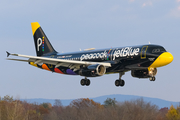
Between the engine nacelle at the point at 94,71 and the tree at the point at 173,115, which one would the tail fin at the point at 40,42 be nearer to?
the engine nacelle at the point at 94,71

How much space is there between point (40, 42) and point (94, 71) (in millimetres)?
21190

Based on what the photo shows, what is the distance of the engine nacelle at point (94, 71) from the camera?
171 ft

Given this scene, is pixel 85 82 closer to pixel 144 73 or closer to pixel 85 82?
pixel 85 82

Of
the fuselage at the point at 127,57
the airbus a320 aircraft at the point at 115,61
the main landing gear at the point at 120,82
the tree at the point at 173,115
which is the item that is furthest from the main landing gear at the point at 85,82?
the tree at the point at 173,115

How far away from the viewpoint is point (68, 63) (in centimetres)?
5609

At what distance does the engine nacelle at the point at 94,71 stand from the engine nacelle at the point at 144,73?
21.3 ft

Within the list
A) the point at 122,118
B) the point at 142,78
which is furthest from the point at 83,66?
the point at 122,118

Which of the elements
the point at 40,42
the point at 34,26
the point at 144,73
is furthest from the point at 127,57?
the point at 34,26

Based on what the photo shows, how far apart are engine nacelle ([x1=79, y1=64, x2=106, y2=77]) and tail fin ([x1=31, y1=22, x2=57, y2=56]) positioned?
A: 1569cm

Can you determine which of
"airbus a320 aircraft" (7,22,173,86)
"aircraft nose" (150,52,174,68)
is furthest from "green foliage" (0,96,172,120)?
"aircraft nose" (150,52,174,68)

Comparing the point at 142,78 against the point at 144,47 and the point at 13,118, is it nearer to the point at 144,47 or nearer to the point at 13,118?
the point at 144,47

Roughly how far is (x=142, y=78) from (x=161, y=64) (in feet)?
19.4

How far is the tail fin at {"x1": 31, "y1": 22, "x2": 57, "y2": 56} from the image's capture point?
225ft

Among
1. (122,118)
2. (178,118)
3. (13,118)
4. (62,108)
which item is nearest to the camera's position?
(13,118)
